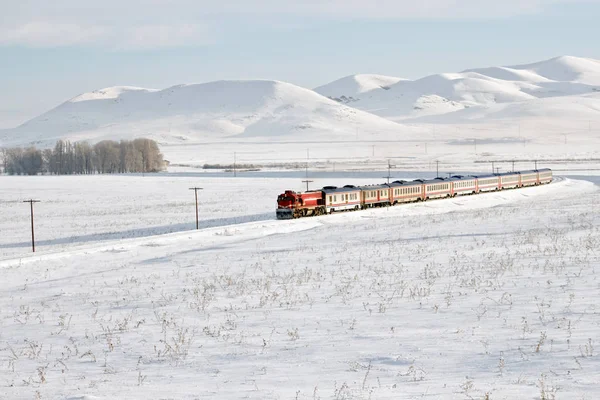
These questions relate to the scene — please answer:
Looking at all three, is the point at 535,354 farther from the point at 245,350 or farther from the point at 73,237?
the point at 73,237

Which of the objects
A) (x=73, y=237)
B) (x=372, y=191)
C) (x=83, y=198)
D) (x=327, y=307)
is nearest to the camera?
(x=327, y=307)

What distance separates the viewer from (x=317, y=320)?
16609 millimetres

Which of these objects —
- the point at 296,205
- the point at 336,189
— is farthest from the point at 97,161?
the point at 296,205

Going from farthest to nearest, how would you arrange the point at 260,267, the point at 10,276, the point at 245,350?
1. the point at 10,276
2. the point at 260,267
3. the point at 245,350

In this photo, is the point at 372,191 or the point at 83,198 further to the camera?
the point at 83,198

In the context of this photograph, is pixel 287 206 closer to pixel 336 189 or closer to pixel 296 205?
pixel 296 205

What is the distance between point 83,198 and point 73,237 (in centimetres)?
4817

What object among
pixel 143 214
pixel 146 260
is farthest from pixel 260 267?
pixel 143 214

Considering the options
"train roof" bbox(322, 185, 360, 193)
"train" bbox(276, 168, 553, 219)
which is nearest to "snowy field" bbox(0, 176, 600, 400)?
"train" bbox(276, 168, 553, 219)

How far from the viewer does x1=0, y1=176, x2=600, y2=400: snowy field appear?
11.9m

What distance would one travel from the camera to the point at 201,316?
1788 cm

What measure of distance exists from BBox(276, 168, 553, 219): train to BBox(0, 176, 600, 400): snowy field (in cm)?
1972

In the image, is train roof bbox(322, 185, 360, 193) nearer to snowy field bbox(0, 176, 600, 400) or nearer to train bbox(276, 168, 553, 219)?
train bbox(276, 168, 553, 219)

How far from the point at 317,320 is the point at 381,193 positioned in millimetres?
50150
